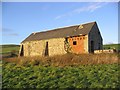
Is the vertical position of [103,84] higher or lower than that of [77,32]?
lower

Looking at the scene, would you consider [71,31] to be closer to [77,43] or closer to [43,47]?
[77,43]

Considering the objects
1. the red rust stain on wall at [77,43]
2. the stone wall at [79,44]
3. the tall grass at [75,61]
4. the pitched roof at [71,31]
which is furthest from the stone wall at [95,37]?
the tall grass at [75,61]

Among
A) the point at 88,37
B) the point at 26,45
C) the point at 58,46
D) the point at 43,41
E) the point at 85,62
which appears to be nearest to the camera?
the point at 85,62

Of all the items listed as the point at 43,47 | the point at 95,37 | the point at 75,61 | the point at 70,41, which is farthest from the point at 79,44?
the point at 75,61

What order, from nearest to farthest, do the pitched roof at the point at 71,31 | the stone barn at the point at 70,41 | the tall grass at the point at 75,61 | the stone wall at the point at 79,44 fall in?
the tall grass at the point at 75,61 < the stone wall at the point at 79,44 < the stone barn at the point at 70,41 < the pitched roof at the point at 71,31

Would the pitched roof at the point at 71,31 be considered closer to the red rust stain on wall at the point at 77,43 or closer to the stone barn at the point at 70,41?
the stone barn at the point at 70,41

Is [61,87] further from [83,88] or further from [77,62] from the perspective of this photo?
[77,62]

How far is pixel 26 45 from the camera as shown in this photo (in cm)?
4278

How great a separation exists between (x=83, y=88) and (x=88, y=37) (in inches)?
795

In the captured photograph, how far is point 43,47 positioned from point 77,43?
7.97 metres

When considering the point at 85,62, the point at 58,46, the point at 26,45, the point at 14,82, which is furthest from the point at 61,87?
the point at 26,45

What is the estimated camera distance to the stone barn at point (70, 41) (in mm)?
31734

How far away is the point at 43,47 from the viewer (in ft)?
125

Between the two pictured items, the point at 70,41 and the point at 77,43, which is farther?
the point at 70,41
